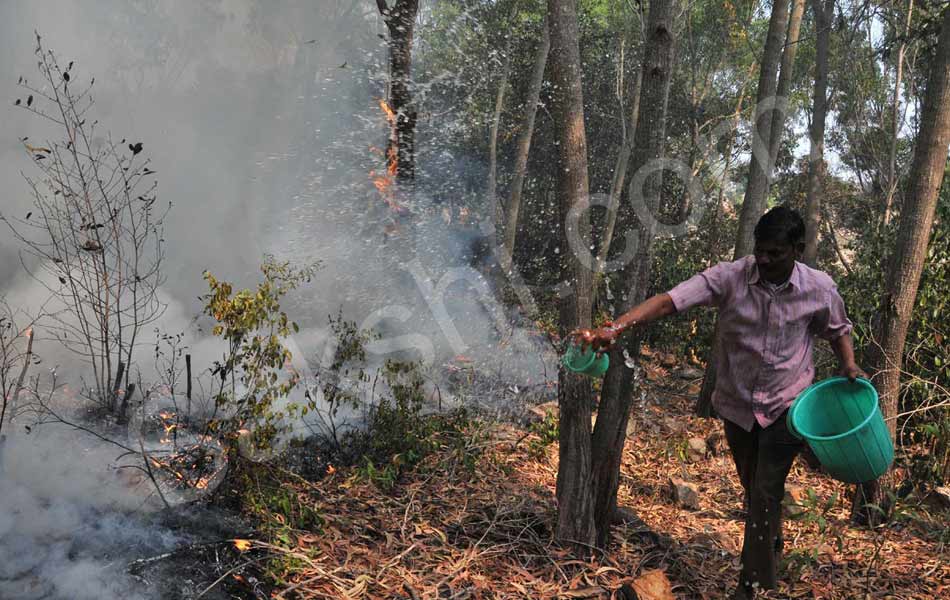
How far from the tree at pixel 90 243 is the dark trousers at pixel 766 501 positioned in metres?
3.45

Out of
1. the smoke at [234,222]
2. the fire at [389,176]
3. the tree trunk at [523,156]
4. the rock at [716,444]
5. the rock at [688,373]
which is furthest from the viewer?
the tree trunk at [523,156]

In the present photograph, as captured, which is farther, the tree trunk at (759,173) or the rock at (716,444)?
the tree trunk at (759,173)

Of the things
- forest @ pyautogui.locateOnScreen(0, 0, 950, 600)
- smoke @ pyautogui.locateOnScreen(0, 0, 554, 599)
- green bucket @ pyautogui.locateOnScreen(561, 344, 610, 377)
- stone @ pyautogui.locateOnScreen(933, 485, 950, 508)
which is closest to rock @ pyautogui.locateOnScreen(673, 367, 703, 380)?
forest @ pyautogui.locateOnScreen(0, 0, 950, 600)

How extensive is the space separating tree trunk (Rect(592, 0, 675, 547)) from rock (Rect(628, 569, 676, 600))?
335 mm

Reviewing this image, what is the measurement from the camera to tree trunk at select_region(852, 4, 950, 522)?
13.8 ft

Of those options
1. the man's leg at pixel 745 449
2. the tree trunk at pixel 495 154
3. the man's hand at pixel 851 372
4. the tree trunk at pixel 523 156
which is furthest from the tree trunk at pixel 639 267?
the tree trunk at pixel 495 154

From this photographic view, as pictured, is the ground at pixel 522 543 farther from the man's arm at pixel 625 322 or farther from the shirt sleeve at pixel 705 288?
the man's arm at pixel 625 322

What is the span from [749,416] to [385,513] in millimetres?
1846

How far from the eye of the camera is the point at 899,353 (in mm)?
4242

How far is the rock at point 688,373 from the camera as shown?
29.1 feet

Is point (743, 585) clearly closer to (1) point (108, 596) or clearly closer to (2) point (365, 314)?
(1) point (108, 596)

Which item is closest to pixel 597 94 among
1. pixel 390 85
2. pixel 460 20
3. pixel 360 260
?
pixel 460 20

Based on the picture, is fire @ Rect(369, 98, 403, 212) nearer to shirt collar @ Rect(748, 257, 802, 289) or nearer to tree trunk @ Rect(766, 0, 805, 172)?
tree trunk @ Rect(766, 0, 805, 172)

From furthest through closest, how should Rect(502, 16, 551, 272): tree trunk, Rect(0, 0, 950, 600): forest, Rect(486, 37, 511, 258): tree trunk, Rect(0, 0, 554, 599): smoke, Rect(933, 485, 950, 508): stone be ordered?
Rect(486, 37, 511, 258): tree trunk → Rect(502, 16, 551, 272): tree trunk → Rect(933, 485, 950, 508): stone → Rect(0, 0, 554, 599): smoke → Rect(0, 0, 950, 600): forest
